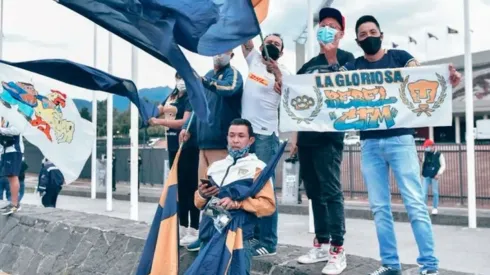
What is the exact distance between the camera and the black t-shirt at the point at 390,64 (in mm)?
3951

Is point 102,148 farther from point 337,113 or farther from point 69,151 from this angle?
point 337,113

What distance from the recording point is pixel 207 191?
4105mm

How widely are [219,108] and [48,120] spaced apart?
262cm

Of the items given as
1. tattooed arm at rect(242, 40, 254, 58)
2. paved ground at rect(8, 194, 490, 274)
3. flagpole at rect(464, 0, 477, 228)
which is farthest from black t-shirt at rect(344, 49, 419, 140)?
flagpole at rect(464, 0, 477, 228)

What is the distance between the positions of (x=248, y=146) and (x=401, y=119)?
3.78 ft

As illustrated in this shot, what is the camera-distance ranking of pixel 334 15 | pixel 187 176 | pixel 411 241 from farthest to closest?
pixel 411 241 → pixel 187 176 → pixel 334 15

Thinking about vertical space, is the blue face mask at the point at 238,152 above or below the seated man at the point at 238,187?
above

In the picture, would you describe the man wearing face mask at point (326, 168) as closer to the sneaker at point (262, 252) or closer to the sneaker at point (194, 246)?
the sneaker at point (262, 252)

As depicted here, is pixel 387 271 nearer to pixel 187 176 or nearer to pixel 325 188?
pixel 325 188

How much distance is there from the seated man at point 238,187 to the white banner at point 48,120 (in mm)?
2300

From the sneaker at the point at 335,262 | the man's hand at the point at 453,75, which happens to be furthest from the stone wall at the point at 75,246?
the man's hand at the point at 453,75

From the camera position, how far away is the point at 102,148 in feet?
76.3

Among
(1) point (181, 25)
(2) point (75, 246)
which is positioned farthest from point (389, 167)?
(2) point (75, 246)

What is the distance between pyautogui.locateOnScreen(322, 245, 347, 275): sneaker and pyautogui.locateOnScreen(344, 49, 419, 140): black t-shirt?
35.2 inches
